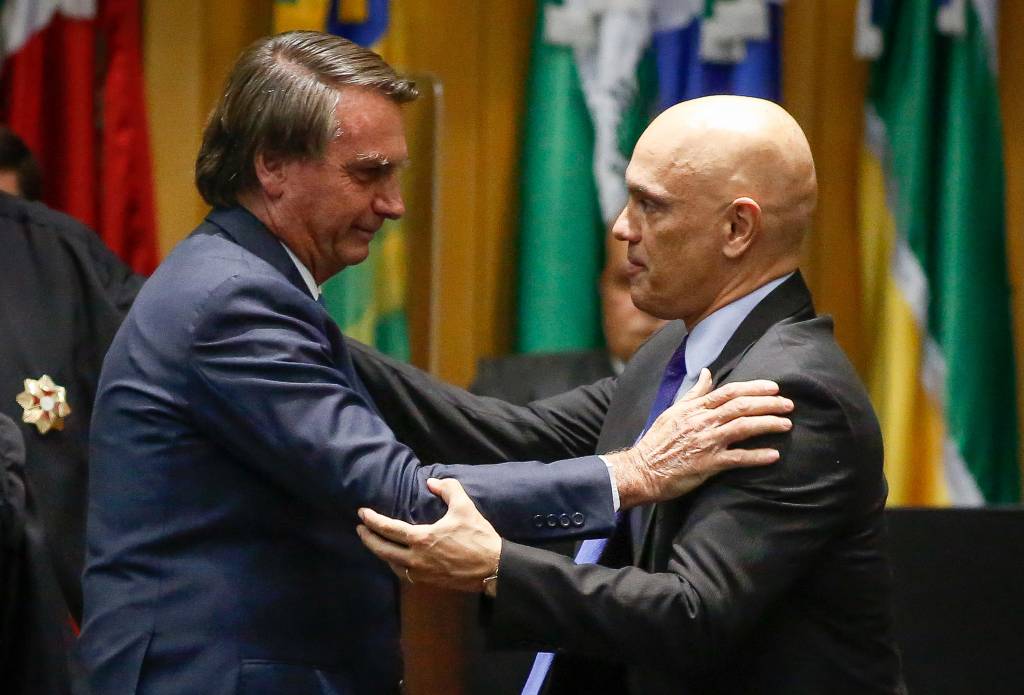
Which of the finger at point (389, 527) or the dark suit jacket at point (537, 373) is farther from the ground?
the finger at point (389, 527)

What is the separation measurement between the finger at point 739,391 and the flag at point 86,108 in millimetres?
2288

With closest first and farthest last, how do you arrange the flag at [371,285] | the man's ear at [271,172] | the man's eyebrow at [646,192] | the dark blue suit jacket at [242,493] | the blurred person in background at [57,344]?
the dark blue suit jacket at [242,493]
the man's eyebrow at [646,192]
the man's ear at [271,172]
the blurred person in background at [57,344]
the flag at [371,285]

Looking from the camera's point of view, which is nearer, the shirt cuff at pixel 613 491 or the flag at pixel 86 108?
the shirt cuff at pixel 613 491

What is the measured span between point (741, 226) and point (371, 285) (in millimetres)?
1927

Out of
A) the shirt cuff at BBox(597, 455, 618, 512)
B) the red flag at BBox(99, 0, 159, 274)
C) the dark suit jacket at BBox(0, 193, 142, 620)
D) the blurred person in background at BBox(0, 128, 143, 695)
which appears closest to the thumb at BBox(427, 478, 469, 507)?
the shirt cuff at BBox(597, 455, 618, 512)

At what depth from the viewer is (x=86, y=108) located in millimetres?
3916

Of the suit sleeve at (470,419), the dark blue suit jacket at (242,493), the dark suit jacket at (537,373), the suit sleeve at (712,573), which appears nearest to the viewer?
the suit sleeve at (712,573)

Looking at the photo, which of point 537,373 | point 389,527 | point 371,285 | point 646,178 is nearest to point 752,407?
point 646,178

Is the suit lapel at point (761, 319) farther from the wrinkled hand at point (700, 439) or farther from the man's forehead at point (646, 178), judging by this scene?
the man's forehead at point (646, 178)

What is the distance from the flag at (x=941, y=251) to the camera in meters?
3.93

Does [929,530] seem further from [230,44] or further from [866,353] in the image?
[230,44]

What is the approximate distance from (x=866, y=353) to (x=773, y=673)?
2230 mm

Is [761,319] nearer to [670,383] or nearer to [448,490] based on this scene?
[670,383]

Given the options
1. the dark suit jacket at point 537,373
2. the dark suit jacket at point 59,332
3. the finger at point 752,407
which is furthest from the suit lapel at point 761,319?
the dark suit jacket at point 537,373
